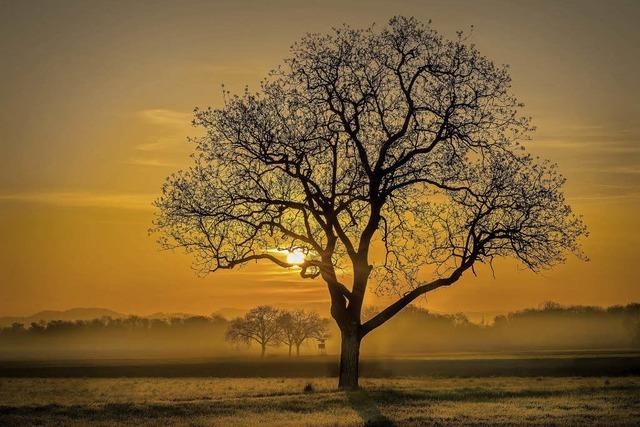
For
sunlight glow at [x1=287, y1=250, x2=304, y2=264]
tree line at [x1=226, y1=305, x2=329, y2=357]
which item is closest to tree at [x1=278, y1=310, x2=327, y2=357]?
tree line at [x1=226, y1=305, x2=329, y2=357]

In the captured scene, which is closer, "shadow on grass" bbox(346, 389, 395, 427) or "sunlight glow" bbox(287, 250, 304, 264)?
"shadow on grass" bbox(346, 389, 395, 427)

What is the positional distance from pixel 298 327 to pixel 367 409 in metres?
143

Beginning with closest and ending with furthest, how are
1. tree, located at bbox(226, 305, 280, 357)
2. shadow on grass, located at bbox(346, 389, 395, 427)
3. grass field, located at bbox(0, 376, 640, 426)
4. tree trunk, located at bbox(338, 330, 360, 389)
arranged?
shadow on grass, located at bbox(346, 389, 395, 427)
grass field, located at bbox(0, 376, 640, 426)
tree trunk, located at bbox(338, 330, 360, 389)
tree, located at bbox(226, 305, 280, 357)

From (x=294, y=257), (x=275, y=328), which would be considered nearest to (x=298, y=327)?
(x=275, y=328)

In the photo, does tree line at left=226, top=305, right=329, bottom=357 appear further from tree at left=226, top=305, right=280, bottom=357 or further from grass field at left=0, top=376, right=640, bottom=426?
grass field at left=0, top=376, right=640, bottom=426

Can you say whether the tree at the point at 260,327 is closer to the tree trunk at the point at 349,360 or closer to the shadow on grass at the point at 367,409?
the tree trunk at the point at 349,360

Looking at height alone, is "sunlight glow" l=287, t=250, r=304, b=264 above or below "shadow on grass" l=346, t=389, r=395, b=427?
above

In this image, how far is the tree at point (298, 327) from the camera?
174 metres

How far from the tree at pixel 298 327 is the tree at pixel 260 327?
150 cm

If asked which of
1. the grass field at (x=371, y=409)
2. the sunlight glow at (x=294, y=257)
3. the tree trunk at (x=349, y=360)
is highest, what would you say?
the sunlight glow at (x=294, y=257)

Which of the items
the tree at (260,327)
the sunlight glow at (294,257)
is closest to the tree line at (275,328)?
the tree at (260,327)

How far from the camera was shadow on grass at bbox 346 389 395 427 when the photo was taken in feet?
97.1

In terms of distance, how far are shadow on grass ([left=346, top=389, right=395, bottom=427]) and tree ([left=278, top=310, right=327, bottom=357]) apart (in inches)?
5335

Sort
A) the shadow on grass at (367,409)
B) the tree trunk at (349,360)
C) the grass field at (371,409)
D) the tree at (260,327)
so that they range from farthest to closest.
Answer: the tree at (260,327) < the tree trunk at (349,360) < the grass field at (371,409) < the shadow on grass at (367,409)
